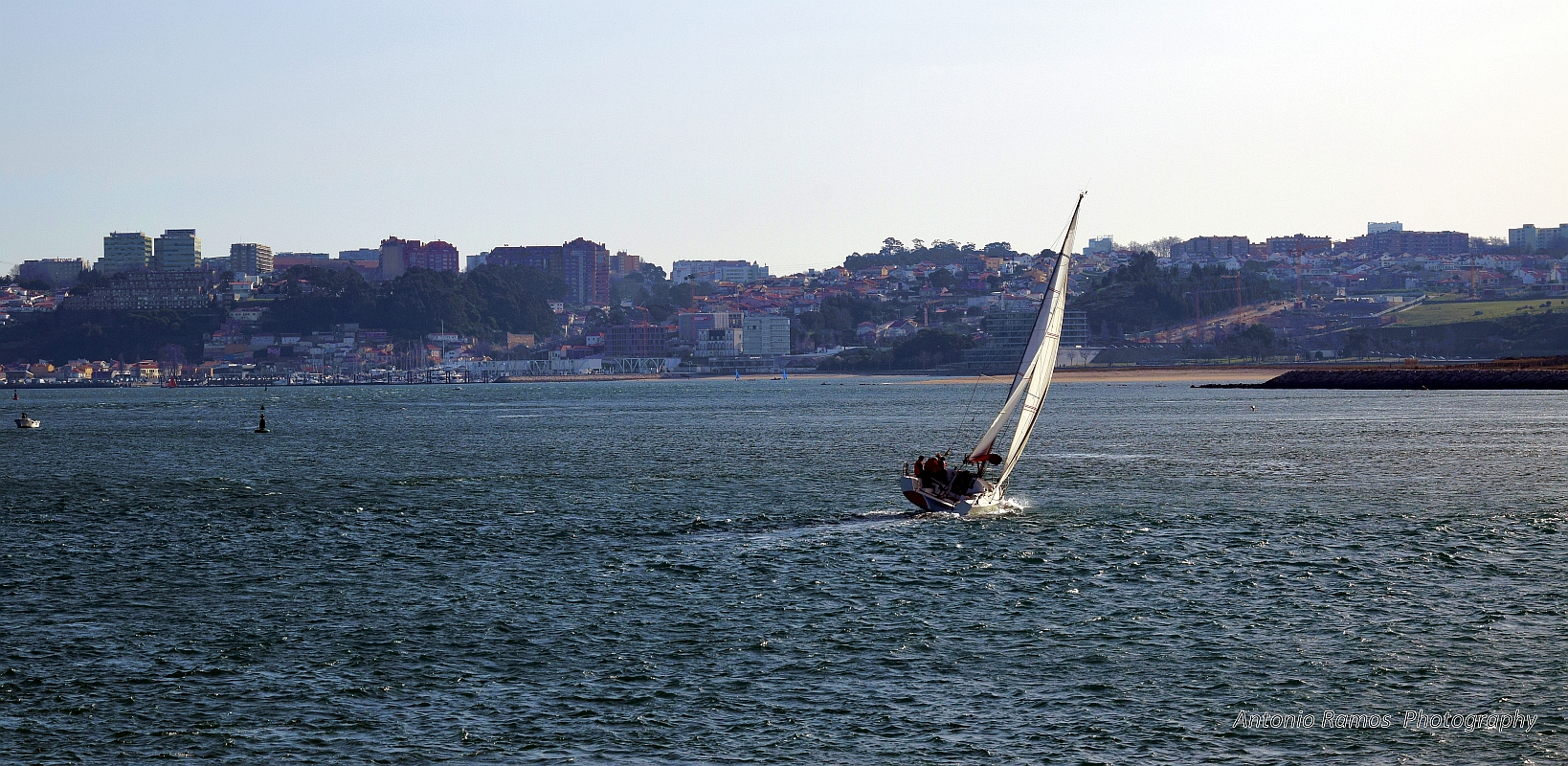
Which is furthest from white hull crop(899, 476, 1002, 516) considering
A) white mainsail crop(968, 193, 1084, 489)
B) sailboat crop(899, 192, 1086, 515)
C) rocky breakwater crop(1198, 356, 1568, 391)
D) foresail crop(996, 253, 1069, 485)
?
rocky breakwater crop(1198, 356, 1568, 391)

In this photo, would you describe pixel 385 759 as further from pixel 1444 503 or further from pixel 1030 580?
pixel 1444 503

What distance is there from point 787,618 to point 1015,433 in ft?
56.3

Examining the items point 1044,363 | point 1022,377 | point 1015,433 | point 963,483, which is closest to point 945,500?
point 963,483

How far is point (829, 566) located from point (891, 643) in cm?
871

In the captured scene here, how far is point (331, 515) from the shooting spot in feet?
155

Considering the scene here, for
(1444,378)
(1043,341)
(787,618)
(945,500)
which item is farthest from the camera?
(1444,378)

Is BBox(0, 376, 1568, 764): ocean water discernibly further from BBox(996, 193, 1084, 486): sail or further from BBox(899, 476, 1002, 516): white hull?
BBox(996, 193, 1084, 486): sail

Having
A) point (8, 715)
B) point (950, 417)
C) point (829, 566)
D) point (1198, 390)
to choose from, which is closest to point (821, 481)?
point (829, 566)

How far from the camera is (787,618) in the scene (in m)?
27.4

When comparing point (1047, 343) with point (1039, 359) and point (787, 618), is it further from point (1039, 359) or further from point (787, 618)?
point (787, 618)

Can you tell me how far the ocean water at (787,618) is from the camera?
1936 centimetres

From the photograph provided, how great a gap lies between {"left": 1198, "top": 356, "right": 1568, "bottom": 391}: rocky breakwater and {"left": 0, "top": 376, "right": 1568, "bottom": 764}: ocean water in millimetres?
92117

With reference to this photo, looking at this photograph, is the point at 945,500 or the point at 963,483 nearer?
the point at 945,500

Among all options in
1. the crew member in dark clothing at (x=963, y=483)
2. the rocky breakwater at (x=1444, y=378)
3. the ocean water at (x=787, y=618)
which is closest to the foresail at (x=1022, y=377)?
the crew member in dark clothing at (x=963, y=483)
